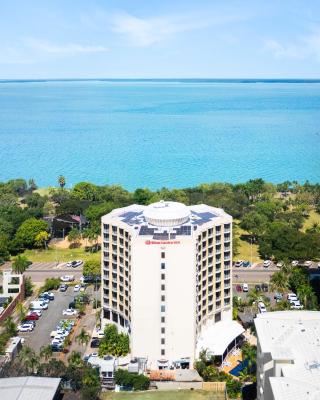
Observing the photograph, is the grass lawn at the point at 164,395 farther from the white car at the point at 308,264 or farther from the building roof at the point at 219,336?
the white car at the point at 308,264

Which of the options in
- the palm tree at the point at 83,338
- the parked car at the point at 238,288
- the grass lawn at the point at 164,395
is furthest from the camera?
the parked car at the point at 238,288

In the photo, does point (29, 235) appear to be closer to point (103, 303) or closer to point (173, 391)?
point (103, 303)

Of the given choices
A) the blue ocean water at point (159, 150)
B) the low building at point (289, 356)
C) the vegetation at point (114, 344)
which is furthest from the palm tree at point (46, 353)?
the blue ocean water at point (159, 150)

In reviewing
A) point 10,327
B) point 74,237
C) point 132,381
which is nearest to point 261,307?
point 132,381

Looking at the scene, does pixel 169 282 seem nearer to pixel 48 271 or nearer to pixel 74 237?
pixel 48 271

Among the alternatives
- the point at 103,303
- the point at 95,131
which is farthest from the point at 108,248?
the point at 95,131

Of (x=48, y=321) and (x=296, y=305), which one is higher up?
(x=296, y=305)

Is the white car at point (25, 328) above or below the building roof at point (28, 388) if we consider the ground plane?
below
